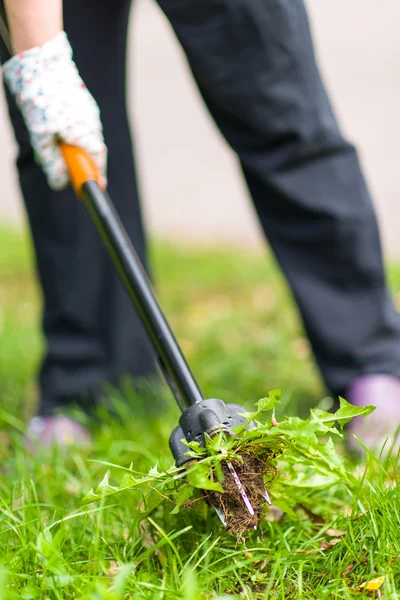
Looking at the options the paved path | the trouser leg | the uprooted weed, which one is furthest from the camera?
the paved path

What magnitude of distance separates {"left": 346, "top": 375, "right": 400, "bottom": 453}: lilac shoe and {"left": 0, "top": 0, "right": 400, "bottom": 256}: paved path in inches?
70.5

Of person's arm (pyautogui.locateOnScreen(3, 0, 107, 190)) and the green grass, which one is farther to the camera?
person's arm (pyautogui.locateOnScreen(3, 0, 107, 190))

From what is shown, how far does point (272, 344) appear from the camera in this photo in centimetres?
233

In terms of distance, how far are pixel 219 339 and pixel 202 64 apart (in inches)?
43.6

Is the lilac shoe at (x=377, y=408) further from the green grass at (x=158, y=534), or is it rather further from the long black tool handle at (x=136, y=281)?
the long black tool handle at (x=136, y=281)

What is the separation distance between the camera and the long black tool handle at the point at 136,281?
1194 mm

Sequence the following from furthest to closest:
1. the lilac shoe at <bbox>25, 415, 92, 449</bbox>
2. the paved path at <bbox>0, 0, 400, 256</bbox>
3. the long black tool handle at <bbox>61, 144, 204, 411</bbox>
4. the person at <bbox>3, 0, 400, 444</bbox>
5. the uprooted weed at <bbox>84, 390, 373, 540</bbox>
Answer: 1. the paved path at <bbox>0, 0, 400, 256</bbox>
2. the lilac shoe at <bbox>25, 415, 92, 449</bbox>
3. the person at <bbox>3, 0, 400, 444</bbox>
4. the long black tool handle at <bbox>61, 144, 204, 411</bbox>
5. the uprooted weed at <bbox>84, 390, 373, 540</bbox>

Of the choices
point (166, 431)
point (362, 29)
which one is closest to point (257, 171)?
point (166, 431)

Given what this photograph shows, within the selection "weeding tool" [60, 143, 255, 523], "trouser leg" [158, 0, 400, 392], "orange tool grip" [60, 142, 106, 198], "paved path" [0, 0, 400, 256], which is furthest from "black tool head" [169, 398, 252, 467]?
"paved path" [0, 0, 400, 256]

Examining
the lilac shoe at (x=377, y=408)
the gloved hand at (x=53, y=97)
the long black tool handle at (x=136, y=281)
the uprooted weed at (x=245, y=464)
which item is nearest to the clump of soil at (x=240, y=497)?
the uprooted weed at (x=245, y=464)

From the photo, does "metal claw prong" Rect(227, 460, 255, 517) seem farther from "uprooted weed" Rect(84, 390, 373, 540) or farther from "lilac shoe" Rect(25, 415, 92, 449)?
"lilac shoe" Rect(25, 415, 92, 449)

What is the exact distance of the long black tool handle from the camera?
1.19m

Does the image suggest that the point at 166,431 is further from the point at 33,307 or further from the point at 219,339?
the point at 33,307

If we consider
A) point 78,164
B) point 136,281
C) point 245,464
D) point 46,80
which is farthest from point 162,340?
point 46,80
